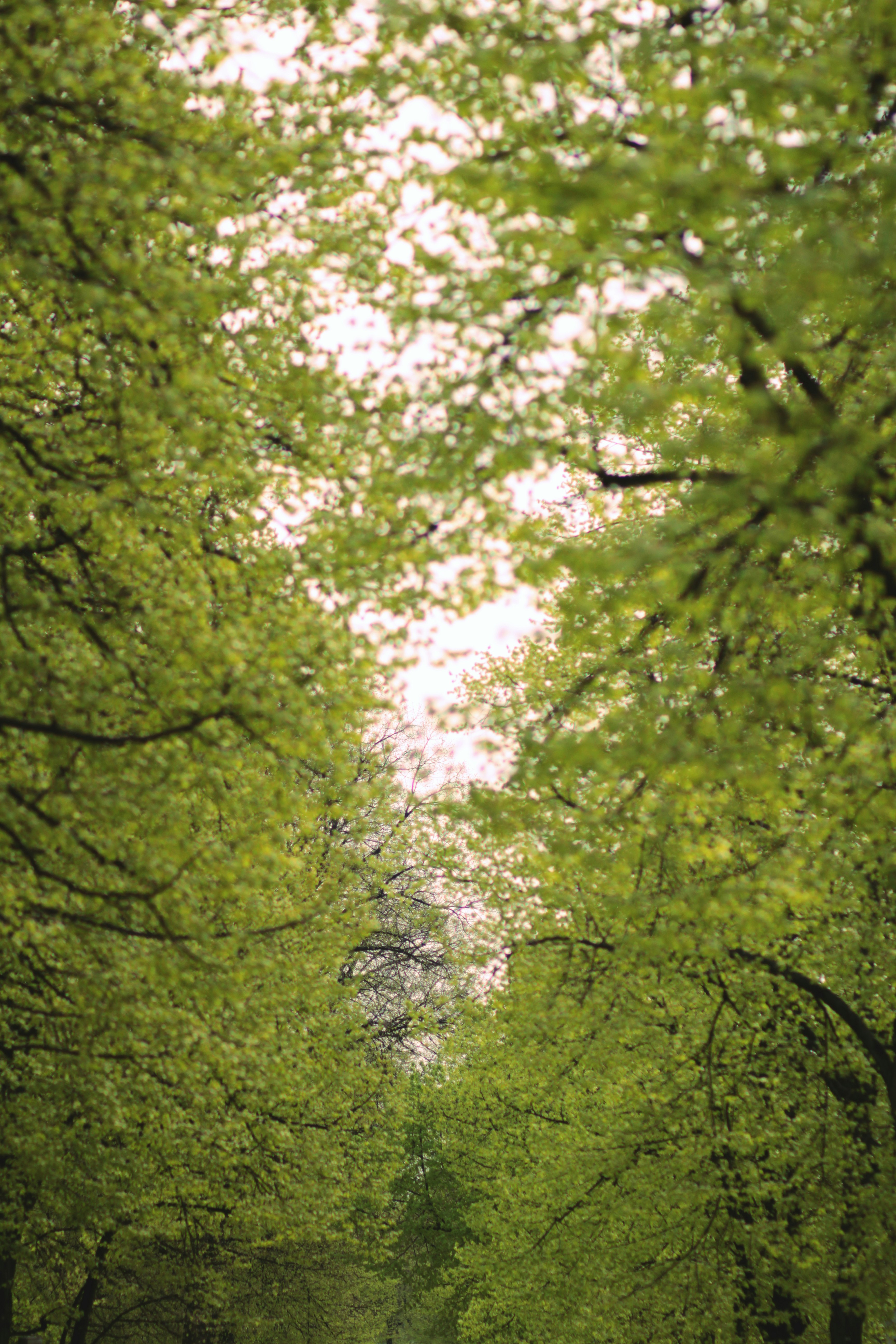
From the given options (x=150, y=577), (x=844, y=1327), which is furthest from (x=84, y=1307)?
(x=150, y=577)

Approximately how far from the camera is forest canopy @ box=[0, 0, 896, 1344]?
5.33 metres

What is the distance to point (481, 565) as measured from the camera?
24.7 ft

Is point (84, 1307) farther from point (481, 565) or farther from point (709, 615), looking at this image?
point (709, 615)

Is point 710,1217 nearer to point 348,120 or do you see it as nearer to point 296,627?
point 296,627

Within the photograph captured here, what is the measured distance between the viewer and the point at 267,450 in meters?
8.01

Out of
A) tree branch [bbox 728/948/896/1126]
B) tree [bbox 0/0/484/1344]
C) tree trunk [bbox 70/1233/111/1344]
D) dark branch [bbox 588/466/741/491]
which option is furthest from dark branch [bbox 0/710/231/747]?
tree trunk [bbox 70/1233/111/1344]

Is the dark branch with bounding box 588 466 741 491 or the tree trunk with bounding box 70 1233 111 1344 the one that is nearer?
the dark branch with bounding box 588 466 741 491

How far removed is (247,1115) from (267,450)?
6.93m

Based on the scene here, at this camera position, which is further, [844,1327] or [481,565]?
[844,1327]

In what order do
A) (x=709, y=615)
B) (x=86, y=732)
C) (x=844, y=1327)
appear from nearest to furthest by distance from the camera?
(x=86, y=732), (x=709, y=615), (x=844, y=1327)

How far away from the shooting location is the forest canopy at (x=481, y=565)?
533cm

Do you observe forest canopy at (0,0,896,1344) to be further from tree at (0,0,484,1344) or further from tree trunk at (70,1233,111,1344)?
tree trunk at (70,1233,111,1344)

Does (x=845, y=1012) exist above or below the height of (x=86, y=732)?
below

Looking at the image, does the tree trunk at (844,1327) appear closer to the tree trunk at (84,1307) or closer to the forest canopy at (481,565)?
the forest canopy at (481,565)
